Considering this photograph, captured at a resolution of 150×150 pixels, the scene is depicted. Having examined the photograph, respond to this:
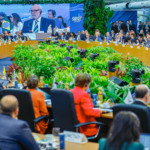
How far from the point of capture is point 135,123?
221cm

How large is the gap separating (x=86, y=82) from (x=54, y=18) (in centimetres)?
1976

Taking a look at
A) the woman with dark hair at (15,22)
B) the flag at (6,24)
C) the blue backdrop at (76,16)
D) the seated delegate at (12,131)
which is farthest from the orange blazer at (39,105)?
the blue backdrop at (76,16)

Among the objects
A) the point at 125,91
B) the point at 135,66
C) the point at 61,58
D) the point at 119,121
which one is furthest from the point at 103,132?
the point at 61,58

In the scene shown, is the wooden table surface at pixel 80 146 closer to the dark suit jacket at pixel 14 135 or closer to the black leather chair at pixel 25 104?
the dark suit jacket at pixel 14 135

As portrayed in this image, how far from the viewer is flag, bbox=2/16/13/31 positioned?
22.6m

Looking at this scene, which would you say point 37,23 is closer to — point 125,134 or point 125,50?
point 125,50

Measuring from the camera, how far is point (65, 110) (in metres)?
4.25

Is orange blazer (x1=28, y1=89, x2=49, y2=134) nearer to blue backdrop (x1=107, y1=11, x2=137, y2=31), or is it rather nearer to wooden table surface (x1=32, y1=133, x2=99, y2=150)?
wooden table surface (x1=32, y1=133, x2=99, y2=150)

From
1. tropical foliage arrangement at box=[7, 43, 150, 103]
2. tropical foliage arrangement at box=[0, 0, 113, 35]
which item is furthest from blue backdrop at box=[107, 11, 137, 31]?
tropical foliage arrangement at box=[7, 43, 150, 103]

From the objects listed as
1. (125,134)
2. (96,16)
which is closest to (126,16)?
(96,16)

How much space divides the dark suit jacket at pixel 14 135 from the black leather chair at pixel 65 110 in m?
1.34

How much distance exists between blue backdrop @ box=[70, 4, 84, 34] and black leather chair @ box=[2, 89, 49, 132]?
19783mm

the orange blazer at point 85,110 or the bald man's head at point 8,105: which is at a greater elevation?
the bald man's head at point 8,105

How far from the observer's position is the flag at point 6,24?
22625 mm
